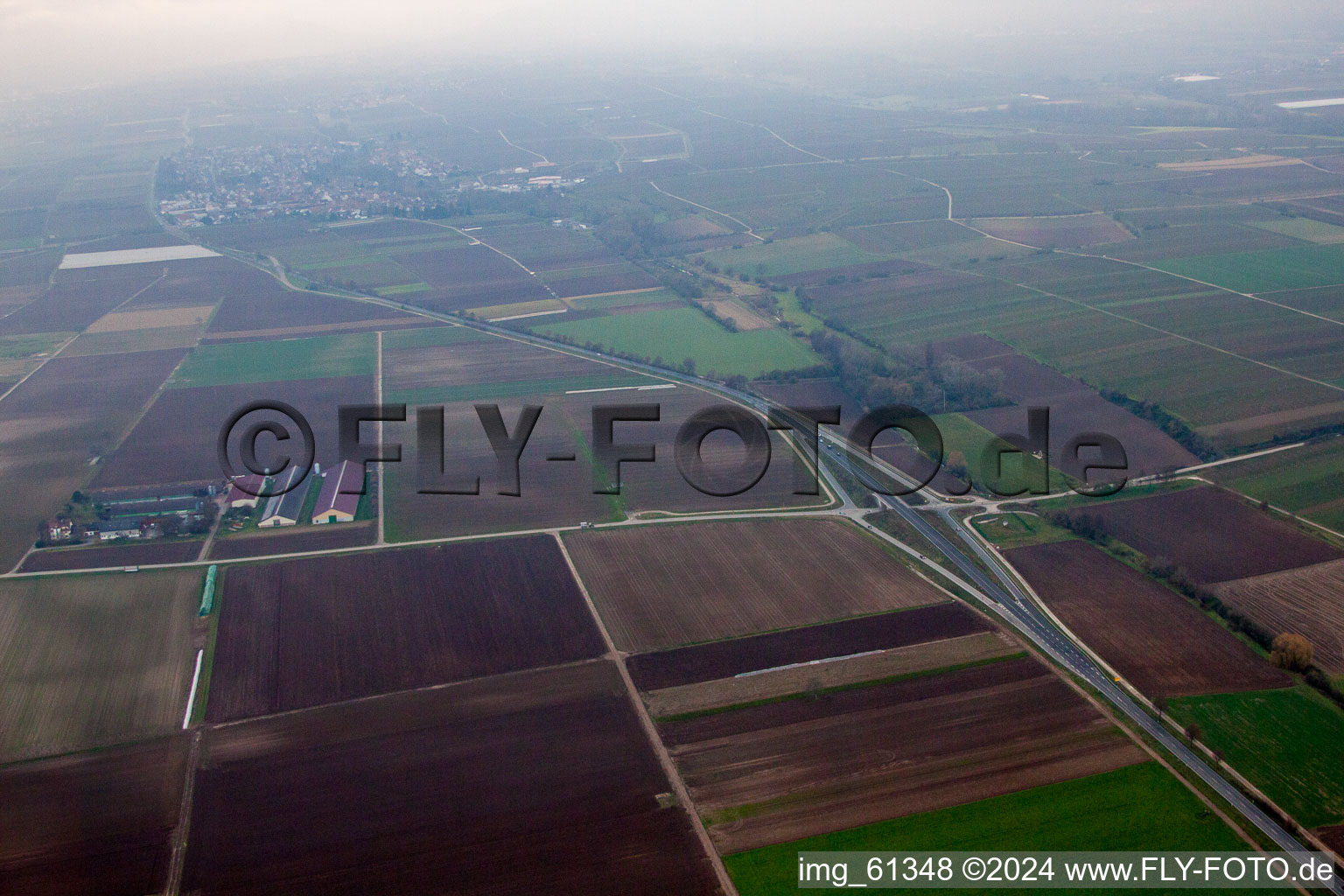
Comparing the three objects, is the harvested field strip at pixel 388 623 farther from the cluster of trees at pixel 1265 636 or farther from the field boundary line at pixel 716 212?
the field boundary line at pixel 716 212

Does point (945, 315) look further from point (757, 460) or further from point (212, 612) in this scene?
point (212, 612)

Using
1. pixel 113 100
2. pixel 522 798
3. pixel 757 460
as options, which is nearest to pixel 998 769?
pixel 522 798

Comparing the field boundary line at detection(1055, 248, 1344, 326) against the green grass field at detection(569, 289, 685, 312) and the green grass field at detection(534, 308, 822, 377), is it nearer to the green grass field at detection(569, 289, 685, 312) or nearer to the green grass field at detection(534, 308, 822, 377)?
the green grass field at detection(534, 308, 822, 377)

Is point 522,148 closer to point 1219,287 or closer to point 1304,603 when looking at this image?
point 1219,287

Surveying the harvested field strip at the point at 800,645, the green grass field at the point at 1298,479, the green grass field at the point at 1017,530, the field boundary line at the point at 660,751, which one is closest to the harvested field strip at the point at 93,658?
the field boundary line at the point at 660,751

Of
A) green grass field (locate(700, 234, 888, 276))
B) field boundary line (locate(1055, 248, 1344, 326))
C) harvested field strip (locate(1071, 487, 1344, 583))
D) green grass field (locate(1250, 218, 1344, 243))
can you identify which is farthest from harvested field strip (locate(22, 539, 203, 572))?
green grass field (locate(1250, 218, 1344, 243))

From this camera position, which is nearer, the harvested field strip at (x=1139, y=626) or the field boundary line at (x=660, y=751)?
the field boundary line at (x=660, y=751)

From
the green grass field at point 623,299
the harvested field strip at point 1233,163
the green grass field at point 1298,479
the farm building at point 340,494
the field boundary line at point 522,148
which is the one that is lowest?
the farm building at point 340,494
